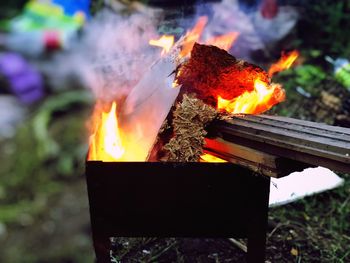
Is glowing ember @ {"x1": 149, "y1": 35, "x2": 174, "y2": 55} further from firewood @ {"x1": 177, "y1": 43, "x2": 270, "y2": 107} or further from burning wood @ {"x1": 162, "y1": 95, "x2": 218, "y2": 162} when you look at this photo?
burning wood @ {"x1": 162, "y1": 95, "x2": 218, "y2": 162}

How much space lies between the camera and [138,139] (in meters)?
2.73

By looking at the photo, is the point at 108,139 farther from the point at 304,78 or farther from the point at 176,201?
the point at 304,78

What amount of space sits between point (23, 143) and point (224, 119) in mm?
3585

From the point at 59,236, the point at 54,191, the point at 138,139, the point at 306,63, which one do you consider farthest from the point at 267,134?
the point at 306,63

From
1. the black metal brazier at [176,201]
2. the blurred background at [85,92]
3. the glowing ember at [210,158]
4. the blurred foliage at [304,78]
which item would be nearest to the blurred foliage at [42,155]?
the blurred background at [85,92]

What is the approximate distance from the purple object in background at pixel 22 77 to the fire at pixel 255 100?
12.7 ft

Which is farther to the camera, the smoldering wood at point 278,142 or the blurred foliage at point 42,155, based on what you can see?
the blurred foliage at point 42,155

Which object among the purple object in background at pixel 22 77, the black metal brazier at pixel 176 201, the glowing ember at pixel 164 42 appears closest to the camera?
the black metal brazier at pixel 176 201

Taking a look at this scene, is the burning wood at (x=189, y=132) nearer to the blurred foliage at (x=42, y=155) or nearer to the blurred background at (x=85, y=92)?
the blurred background at (x=85, y=92)

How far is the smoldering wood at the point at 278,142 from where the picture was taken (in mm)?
1953

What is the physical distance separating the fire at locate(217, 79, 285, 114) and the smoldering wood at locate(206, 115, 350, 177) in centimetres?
21

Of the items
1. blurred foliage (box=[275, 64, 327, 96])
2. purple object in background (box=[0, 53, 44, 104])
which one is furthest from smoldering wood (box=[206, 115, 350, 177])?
purple object in background (box=[0, 53, 44, 104])

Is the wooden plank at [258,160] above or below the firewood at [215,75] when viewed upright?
below

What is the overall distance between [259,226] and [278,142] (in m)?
0.58
